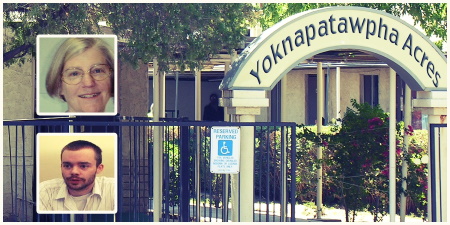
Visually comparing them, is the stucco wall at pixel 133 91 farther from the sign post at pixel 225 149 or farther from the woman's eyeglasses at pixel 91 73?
the sign post at pixel 225 149

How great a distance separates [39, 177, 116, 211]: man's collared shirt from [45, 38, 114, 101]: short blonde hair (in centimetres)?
124

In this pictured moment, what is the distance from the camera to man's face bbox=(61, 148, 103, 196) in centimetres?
771

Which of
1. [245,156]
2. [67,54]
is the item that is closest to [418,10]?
[245,156]

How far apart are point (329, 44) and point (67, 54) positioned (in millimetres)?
2767

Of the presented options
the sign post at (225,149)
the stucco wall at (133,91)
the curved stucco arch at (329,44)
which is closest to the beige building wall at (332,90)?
the stucco wall at (133,91)

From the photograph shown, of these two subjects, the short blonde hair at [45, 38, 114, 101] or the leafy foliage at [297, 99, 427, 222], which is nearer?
the short blonde hair at [45, 38, 114, 101]

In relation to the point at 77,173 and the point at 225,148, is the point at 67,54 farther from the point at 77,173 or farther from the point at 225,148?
the point at 225,148

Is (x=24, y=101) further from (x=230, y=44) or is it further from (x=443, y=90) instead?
(x=443, y=90)

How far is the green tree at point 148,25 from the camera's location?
8.67 meters

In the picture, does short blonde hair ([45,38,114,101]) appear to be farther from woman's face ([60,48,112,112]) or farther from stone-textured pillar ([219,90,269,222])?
stone-textured pillar ([219,90,269,222])

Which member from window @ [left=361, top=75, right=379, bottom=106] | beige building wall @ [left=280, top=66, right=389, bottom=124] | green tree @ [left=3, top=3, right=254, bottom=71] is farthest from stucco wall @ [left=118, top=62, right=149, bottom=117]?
window @ [left=361, top=75, right=379, bottom=106]

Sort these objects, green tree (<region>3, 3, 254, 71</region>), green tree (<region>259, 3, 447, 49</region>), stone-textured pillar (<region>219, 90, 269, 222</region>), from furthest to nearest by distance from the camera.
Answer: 1. green tree (<region>259, 3, 447, 49</region>)
2. green tree (<region>3, 3, 254, 71</region>)
3. stone-textured pillar (<region>219, 90, 269, 222</region>)

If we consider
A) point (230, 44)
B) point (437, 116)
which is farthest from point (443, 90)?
point (230, 44)

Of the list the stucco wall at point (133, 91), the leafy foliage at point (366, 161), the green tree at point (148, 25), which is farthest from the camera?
the stucco wall at point (133, 91)
